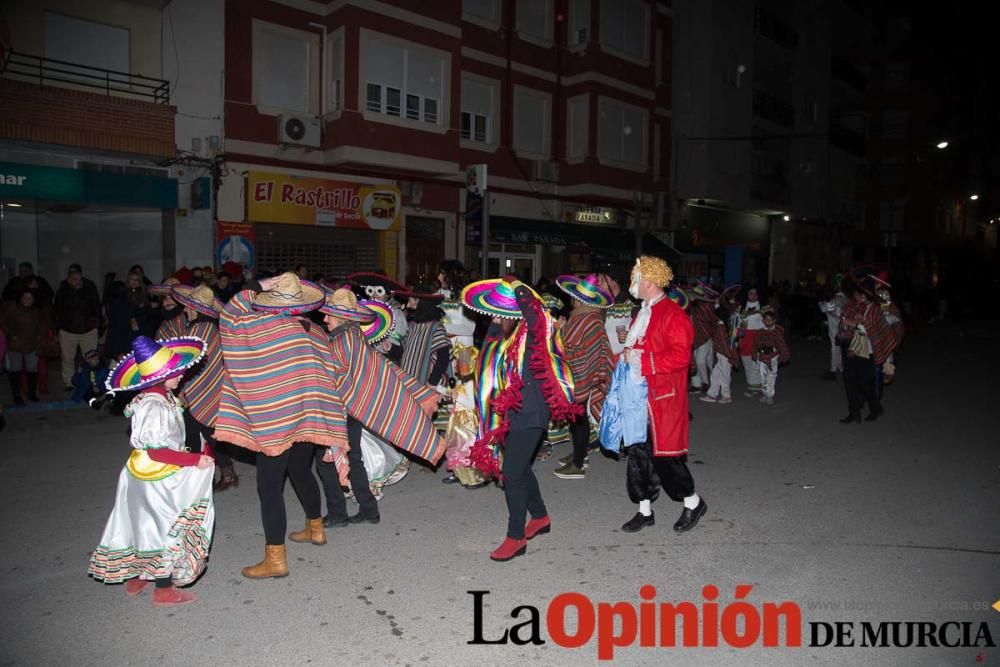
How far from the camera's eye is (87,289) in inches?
430

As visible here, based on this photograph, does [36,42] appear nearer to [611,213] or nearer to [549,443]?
[549,443]

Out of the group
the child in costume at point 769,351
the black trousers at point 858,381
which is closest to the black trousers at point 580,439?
the black trousers at point 858,381

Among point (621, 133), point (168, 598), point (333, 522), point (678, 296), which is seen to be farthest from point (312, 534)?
point (621, 133)

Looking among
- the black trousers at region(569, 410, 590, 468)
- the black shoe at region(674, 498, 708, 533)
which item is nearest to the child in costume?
the black trousers at region(569, 410, 590, 468)

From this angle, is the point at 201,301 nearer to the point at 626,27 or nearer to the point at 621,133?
the point at 621,133

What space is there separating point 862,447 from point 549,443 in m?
3.72

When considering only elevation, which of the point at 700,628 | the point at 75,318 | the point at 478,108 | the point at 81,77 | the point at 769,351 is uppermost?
the point at 478,108

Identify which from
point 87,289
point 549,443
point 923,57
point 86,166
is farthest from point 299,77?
point 923,57

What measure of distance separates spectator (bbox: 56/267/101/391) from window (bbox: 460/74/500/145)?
1192cm

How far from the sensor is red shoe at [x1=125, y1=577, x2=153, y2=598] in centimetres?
432

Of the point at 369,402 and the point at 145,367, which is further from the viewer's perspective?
the point at 369,402

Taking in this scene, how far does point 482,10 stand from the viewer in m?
20.6

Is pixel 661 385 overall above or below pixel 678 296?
below

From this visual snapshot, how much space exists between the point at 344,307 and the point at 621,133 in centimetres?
2034
